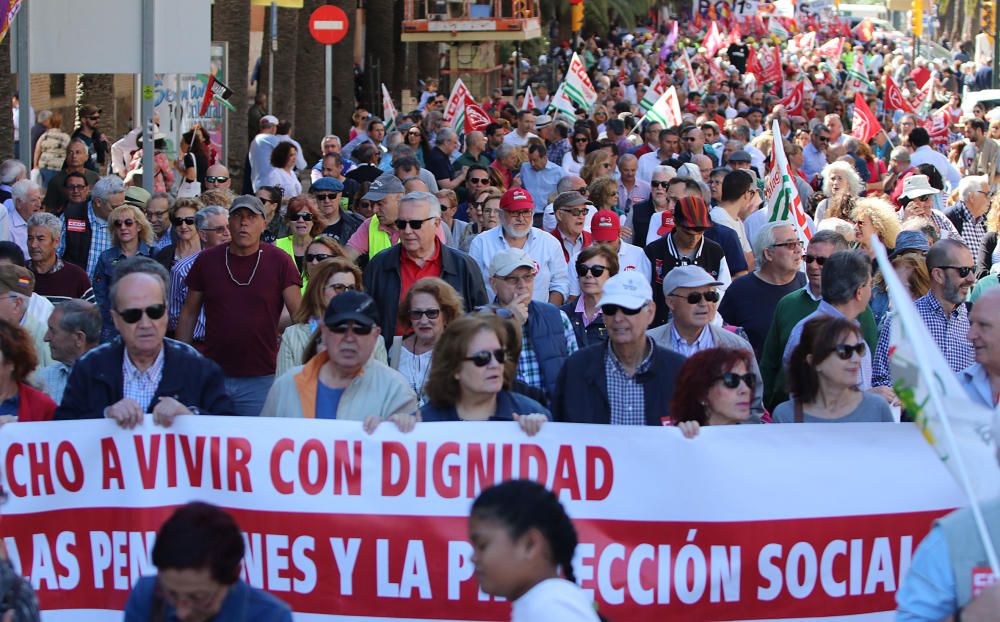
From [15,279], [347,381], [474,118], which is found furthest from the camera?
[474,118]

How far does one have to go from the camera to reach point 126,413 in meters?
5.98

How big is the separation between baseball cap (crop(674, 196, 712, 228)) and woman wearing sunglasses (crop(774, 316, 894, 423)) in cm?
332

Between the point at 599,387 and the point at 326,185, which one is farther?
the point at 326,185

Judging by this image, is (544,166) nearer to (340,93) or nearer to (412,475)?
(412,475)

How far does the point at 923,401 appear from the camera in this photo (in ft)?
12.5

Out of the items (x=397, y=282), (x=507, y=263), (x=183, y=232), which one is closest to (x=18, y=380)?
(x=507, y=263)

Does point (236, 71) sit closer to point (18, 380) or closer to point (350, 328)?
point (18, 380)

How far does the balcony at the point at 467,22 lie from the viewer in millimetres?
34562

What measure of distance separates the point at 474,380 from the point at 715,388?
0.87 meters

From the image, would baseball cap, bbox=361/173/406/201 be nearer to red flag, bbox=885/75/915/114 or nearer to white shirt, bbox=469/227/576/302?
white shirt, bbox=469/227/576/302

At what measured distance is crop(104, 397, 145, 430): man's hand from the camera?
598 cm


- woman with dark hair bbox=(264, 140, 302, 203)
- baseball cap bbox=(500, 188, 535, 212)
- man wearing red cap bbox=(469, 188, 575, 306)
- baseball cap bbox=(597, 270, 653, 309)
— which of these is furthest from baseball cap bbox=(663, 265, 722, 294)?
woman with dark hair bbox=(264, 140, 302, 203)

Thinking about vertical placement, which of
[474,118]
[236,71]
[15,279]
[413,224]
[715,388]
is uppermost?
[236,71]

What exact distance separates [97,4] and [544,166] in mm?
4654
